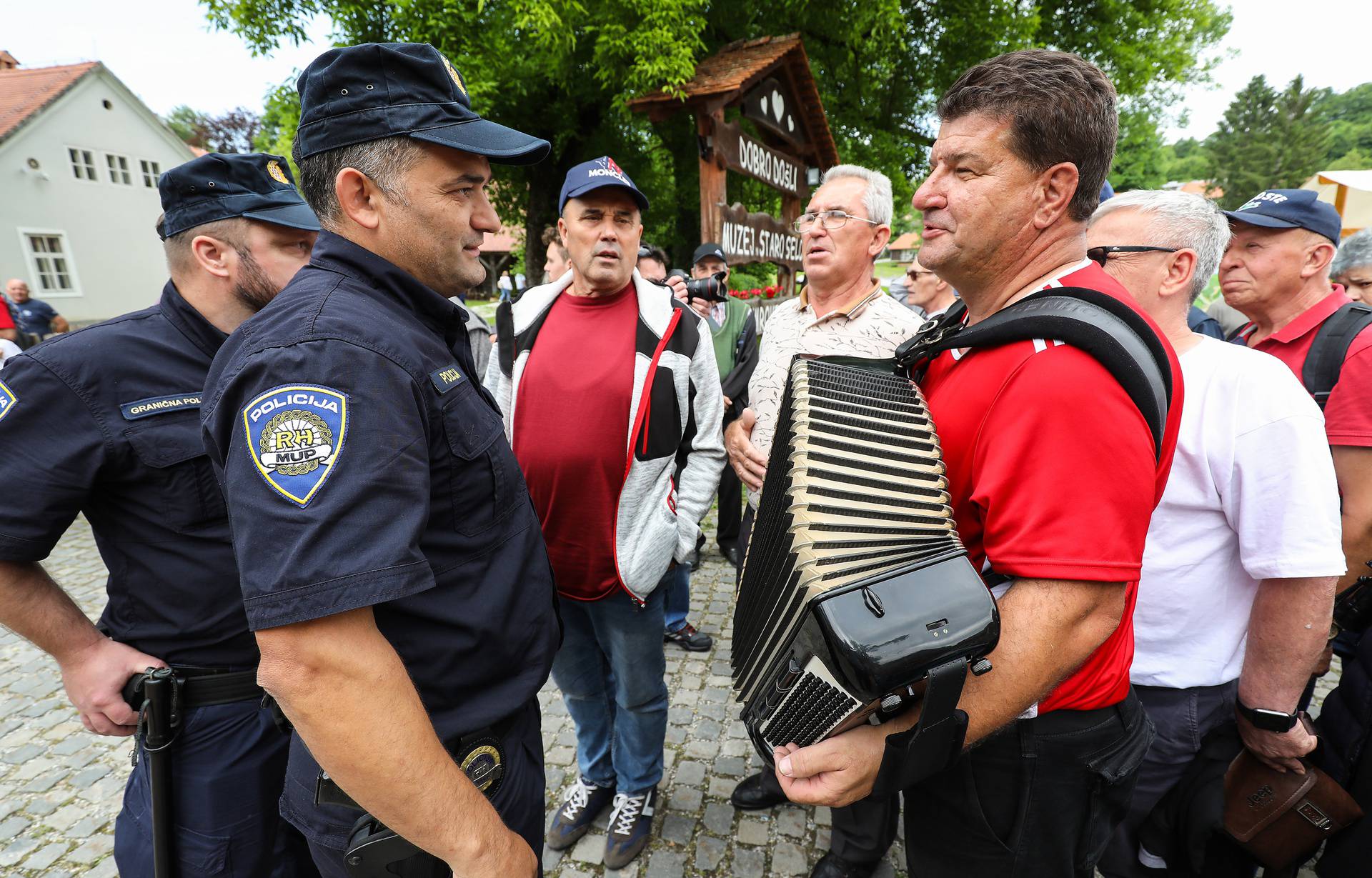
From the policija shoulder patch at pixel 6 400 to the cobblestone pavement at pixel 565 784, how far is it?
2.38 m

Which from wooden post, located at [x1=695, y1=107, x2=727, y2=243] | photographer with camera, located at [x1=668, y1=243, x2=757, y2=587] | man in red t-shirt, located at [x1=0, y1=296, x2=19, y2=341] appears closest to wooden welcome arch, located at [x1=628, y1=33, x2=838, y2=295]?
wooden post, located at [x1=695, y1=107, x2=727, y2=243]

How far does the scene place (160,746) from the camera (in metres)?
1.65

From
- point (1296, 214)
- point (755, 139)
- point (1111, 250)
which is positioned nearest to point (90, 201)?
point (755, 139)

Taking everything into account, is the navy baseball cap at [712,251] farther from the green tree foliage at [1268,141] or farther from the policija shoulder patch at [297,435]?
the green tree foliage at [1268,141]

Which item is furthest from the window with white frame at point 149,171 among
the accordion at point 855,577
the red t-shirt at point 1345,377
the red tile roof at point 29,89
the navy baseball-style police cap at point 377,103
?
the red t-shirt at point 1345,377

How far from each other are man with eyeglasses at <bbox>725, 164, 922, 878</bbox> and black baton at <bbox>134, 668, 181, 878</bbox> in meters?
1.95

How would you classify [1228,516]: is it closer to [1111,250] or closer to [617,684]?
[1111,250]

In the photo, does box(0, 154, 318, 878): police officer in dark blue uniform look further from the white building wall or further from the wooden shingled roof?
the white building wall

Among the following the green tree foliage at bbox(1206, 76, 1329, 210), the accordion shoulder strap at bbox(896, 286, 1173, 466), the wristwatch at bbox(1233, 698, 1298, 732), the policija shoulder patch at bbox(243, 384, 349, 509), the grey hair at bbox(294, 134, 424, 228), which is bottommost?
the wristwatch at bbox(1233, 698, 1298, 732)

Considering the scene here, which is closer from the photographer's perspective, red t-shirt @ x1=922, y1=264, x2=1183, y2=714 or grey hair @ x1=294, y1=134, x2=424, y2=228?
red t-shirt @ x1=922, y1=264, x2=1183, y2=714

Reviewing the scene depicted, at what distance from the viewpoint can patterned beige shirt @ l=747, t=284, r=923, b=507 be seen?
266 cm

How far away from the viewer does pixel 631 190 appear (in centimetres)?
277

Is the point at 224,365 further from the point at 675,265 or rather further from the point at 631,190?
the point at 675,265

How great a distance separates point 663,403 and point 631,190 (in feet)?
3.38
